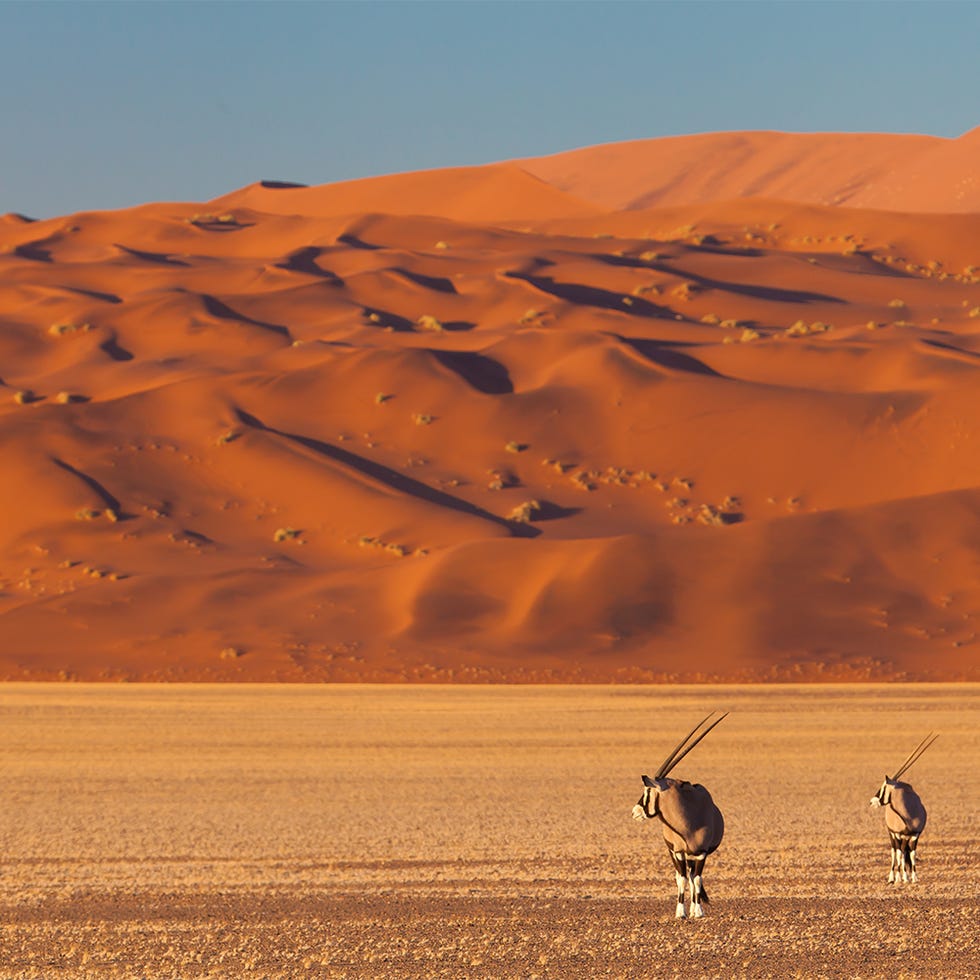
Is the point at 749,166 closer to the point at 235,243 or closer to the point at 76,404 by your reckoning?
the point at 235,243

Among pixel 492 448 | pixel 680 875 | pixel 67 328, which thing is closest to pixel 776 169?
pixel 67 328

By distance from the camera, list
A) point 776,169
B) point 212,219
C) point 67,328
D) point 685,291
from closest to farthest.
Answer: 1. point 67,328
2. point 685,291
3. point 212,219
4. point 776,169

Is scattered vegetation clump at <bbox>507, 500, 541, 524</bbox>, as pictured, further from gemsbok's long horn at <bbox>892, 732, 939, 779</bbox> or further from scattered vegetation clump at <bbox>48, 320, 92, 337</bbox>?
scattered vegetation clump at <bbox>48, 320, 92, 337</bbox>

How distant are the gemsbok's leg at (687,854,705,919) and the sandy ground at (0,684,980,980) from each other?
0.20 meters

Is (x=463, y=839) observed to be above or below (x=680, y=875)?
above

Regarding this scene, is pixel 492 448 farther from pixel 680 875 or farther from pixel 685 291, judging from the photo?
pixel 680 875

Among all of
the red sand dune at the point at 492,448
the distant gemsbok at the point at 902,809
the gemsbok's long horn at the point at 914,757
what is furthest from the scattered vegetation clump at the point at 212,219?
the distant gemsbok at the point at 902,809

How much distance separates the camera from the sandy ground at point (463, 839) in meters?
10.8

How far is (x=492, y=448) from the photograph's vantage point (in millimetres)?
60125

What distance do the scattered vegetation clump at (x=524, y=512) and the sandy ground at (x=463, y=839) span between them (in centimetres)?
1947

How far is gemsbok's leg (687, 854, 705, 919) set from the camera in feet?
34.1

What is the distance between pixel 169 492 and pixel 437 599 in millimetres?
15949

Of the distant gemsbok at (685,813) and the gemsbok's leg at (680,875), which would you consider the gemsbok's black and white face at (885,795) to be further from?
the distant gemsbok at (685,813)

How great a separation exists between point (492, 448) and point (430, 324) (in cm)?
1693
